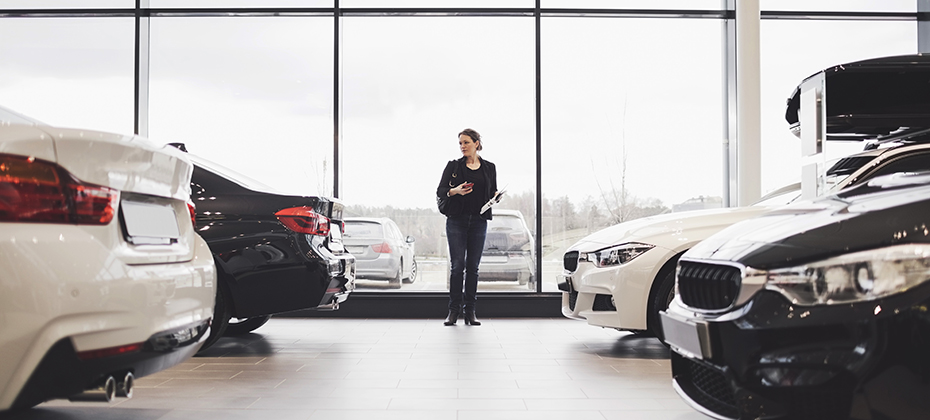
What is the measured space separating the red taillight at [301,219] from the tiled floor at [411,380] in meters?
0.85

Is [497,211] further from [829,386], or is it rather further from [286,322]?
[829,386]

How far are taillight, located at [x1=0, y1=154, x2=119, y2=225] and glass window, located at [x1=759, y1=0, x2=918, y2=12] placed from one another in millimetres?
7312

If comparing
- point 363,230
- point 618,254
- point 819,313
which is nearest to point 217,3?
point 363,230

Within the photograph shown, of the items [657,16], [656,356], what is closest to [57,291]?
[656,356]

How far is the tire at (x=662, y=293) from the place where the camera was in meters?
4.09

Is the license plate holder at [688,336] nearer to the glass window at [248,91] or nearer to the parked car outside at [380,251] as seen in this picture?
the parked car outside at [380,251]

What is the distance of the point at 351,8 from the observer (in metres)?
7.05

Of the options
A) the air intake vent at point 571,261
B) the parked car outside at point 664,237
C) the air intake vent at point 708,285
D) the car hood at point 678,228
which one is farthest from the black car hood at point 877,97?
the air intake vent at point 708,285

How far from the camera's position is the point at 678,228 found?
417 cm

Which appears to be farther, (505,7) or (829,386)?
(505,7)

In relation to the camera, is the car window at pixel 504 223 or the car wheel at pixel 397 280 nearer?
the car wheel at pixel 397 280

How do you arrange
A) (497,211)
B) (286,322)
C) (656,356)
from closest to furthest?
1. (656,356)
2. (286,322)
3. (497,211)

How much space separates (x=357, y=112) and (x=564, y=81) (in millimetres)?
2306

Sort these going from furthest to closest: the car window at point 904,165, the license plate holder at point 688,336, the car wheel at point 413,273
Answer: the car wheel at point 413,273
the car window at point 904,165
the license plate holder at point 688,336
